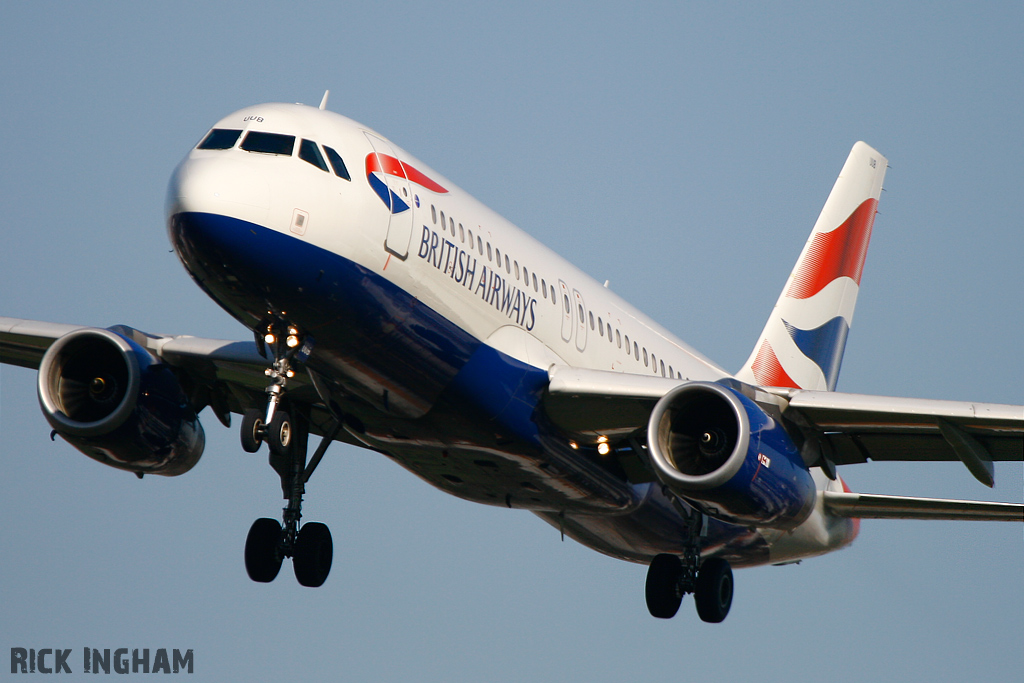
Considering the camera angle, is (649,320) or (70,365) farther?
(649,320)

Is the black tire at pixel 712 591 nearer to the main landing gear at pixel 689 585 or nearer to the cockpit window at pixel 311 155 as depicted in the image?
the main landing gear at pixel 689 585

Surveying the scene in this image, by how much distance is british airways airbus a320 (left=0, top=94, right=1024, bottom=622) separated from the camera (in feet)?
55.3

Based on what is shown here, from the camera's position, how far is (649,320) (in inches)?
987

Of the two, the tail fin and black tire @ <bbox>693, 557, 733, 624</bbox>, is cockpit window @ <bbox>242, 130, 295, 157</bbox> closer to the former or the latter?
black tire @ <bbox>693, 557, 733, 624</bbox>

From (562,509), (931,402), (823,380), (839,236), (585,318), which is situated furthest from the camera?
(839,236)

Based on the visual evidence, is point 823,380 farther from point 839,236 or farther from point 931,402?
point 931,402

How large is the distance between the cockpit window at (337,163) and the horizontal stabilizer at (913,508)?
10.8 m

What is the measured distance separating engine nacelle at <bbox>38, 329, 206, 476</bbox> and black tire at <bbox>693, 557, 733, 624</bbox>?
9004mm

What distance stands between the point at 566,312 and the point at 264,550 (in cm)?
609

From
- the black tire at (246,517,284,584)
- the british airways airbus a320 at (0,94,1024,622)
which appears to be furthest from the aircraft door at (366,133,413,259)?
the black tire at (246,517,284,584)

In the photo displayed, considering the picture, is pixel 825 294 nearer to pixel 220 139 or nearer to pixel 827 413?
pixel 827 413

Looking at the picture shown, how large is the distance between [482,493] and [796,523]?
530 centimetres

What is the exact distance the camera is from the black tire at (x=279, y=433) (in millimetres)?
17500

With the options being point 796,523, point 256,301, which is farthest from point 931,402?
point 256,301
